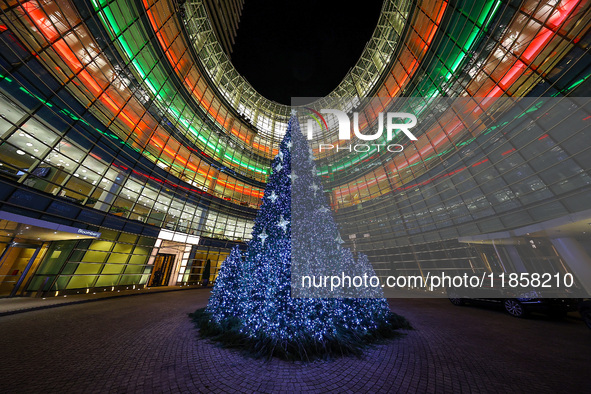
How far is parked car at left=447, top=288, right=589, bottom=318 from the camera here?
26.2 feet

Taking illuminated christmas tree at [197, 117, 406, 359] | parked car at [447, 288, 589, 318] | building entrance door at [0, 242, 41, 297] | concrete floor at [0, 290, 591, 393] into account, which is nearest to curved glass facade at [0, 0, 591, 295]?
building entrance door at [0, 242, 41, 297]

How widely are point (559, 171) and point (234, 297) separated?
17.4m

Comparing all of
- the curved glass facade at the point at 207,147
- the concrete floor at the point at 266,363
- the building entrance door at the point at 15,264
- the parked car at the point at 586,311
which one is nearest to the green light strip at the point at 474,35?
the curved glass facade at the point at 207,147

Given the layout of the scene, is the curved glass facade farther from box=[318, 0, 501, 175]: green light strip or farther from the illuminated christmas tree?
the illuminated christmas tree

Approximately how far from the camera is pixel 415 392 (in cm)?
350

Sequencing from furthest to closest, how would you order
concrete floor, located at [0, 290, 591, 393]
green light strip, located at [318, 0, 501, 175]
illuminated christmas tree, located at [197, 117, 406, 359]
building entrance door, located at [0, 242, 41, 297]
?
green light strip, located at [318, 0, 501, 175]
building entrance door, located at [0, 242, 41, 297]
illuminated christmas tree, located at [197, 117, 406, 359]
concrete floor, located at [0, 290, 591, 393]

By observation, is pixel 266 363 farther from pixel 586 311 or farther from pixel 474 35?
pixel 474 35

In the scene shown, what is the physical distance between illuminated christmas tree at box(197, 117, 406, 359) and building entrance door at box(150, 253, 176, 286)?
14.5 metres

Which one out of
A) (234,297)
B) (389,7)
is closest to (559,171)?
(234,297)

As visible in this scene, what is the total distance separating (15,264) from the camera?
11.8 metres

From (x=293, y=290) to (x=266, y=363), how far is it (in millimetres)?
1691

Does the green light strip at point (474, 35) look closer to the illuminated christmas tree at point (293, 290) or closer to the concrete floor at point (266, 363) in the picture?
the illuminated christmas tree at point (293, 290)

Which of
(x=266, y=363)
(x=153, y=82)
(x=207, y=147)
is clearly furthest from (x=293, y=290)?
(x=207, y=147)

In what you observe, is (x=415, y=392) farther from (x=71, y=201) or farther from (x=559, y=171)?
(x=71, y=201)
